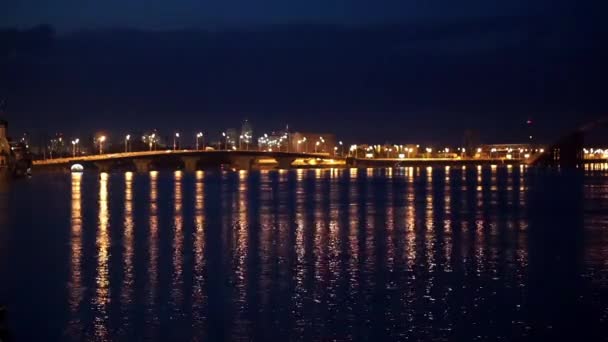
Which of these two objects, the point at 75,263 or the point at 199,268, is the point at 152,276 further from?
the point at 75,263

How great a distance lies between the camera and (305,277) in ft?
64.2

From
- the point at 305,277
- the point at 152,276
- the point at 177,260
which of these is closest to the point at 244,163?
the point at 177,260

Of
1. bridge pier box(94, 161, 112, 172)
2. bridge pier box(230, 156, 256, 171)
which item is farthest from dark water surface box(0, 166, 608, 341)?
bridge pier box(230, 156, 256, 171)

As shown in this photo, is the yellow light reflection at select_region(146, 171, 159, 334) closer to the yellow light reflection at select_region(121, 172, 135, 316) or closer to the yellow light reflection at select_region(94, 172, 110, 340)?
the yellow light reflection at select_region(121, 172, 135, 316)

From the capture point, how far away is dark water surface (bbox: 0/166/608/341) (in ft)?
49.0

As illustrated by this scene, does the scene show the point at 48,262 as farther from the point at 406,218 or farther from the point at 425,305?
the point at 406,218

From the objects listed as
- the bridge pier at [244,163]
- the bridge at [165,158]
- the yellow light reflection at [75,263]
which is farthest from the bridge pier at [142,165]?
the yellow light reflection at [75,263]

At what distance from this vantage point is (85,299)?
17344 mm

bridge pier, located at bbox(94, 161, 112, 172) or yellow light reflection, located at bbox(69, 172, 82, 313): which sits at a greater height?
bridge pier, located at bbox(94, 161, 112, 172)

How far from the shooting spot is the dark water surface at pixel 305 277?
14922 mm

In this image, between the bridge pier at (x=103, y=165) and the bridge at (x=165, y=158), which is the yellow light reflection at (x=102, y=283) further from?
the bridge pier at (x=103, y=165)

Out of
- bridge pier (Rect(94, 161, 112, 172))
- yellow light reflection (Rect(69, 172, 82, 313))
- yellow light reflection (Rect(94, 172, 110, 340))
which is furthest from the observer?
bridge pier (Rect(94, 161, 112, 172))

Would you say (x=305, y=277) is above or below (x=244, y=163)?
below

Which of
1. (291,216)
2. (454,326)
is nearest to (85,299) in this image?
(454,326)
